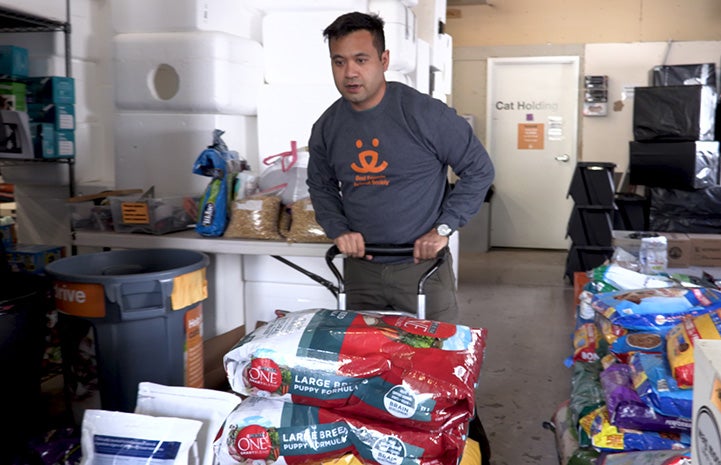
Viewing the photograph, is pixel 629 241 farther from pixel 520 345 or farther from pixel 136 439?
pixel 136 439

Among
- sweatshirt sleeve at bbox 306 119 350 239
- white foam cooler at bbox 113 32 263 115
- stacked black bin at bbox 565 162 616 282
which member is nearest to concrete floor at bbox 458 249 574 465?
stacked black bin at bbox 565 162 616 282

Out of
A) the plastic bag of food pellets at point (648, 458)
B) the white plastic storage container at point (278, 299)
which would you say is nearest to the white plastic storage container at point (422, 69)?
the white plastic storage container at point (278, 299)

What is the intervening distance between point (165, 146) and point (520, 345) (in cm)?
236

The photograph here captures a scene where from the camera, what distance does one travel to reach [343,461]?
5.50 feet

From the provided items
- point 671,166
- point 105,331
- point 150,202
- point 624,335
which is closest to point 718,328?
point 624,335

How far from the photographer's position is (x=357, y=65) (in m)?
2.14

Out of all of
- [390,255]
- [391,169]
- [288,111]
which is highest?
[288,111]

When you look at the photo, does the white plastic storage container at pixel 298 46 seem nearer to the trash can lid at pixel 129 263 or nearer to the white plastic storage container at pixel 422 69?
the white plastic storage container at pixel 422 69

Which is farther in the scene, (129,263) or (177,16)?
(177,16)

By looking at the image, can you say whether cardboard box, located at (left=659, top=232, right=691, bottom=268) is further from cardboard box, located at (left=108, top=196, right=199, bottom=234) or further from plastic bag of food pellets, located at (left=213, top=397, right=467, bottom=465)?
plastic bag of food pellets, located at (left=213, top=397, right=467, bottom=465)

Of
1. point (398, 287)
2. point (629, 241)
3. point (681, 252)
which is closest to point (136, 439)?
point (398, 287)

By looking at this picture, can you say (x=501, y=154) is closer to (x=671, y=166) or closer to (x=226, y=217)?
(x=671, y=166)

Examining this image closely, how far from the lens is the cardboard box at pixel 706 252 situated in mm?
4977

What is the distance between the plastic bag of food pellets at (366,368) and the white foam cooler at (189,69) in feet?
6.14
